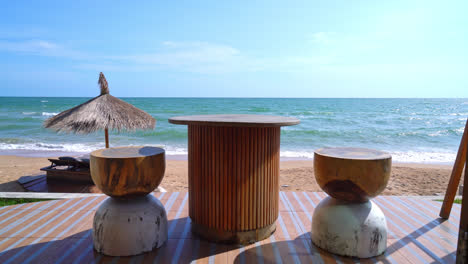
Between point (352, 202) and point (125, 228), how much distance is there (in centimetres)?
204

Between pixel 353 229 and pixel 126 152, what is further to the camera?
pixel 126 152

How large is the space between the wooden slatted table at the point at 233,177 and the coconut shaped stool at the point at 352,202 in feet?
1.51

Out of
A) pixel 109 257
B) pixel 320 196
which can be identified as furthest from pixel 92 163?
pixel 320 196

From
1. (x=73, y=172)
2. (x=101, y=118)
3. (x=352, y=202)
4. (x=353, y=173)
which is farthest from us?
(x=73, y=172)

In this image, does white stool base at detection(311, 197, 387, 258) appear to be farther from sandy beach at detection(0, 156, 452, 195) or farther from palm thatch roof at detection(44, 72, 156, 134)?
sandy beach at detection(0, 156, 452, 195)

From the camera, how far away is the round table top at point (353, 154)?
251cm

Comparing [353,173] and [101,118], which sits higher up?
[101,118]

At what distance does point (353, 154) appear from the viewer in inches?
104

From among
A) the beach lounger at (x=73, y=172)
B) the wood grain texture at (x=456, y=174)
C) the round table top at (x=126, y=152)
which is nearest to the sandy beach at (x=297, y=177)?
the beach lounger at (x=73, y=172)

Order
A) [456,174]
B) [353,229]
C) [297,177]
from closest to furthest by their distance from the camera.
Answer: [353,229]
[456,174]
[297,177]

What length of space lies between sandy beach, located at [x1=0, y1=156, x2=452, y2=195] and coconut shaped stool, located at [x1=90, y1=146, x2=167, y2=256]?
469 centimetres

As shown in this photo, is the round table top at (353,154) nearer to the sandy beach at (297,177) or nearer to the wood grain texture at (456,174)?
the wood grain texture at (456,174)

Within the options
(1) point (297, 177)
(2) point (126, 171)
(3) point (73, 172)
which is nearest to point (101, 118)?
(3) point (73, 172)

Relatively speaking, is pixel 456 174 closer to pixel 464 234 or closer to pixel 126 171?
pixel 464 234
